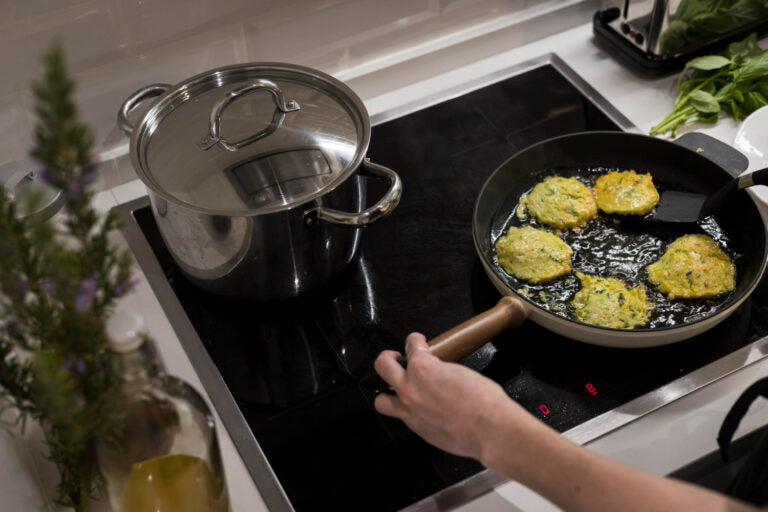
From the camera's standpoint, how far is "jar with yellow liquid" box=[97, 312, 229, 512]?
0.67 m

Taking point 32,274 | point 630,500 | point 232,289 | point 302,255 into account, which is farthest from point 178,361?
point 630,500

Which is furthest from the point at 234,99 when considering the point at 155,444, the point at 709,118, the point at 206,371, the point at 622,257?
the point at 709,118

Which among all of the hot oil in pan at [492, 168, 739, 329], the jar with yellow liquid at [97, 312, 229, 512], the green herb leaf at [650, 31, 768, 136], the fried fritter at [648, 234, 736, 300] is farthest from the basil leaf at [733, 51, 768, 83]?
the jar with yellow liquid at [97, 312, 229, 512]

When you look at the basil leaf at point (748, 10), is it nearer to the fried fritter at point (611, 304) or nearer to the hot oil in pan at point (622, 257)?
the hot oil in pan at point (622, 257)

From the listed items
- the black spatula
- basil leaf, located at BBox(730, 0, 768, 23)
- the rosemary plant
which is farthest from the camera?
basil leaf, located at BBox(730, 0, 768, 23)

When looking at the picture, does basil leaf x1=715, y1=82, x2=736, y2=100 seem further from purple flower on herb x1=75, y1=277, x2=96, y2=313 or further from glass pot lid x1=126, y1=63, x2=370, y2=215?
purple flower on herb x1=75, y1=277, x2=96, y2=313

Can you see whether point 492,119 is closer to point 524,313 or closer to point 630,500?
point 524,313

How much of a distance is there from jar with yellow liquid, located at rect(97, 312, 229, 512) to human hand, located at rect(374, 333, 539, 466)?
0.66 feet

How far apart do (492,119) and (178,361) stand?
702mm

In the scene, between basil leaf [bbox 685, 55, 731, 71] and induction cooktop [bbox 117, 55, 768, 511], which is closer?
induction cooktop [bbox 117, 55, 768, 511]

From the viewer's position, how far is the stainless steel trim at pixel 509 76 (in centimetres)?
138

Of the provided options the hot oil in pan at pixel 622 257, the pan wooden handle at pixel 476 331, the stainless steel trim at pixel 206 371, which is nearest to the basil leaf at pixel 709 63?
the hot oil in pan at pixel 622 257

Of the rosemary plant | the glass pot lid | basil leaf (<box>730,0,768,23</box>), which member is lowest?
basil leaf (<box>730,0,768,23</box>)

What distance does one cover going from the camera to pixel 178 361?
1053 millimetres
